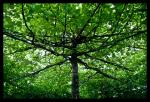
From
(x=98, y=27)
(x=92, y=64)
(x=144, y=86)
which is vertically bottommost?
(x=144, y=86)

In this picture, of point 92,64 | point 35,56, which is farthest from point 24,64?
point 92,64

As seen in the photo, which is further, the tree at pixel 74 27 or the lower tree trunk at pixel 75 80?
the lower tree trunk at pixel 75 80

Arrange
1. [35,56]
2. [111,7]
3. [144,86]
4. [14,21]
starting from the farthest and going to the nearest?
[35,56] → [144,86] → [14,21] → [111,7]

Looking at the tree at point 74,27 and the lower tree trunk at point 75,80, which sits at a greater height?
the tree at point 74,27

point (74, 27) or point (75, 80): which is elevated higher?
point (74, 27)

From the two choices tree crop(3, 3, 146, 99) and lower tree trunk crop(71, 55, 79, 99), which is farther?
lower tree trunk crop(71, 55, 79, 99)

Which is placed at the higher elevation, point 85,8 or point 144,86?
point 85,8

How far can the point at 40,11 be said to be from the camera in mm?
3896

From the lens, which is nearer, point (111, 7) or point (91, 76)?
point (111, 7)

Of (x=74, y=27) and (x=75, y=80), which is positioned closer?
(x=74, y=27)

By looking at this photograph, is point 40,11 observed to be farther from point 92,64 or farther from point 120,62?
point 120,62

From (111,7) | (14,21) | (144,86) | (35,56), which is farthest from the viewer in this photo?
(35,56)

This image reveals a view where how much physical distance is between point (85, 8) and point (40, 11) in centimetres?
63

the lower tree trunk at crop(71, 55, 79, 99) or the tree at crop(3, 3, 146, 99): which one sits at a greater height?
the tree at crop(3, 3, 146, 99)
